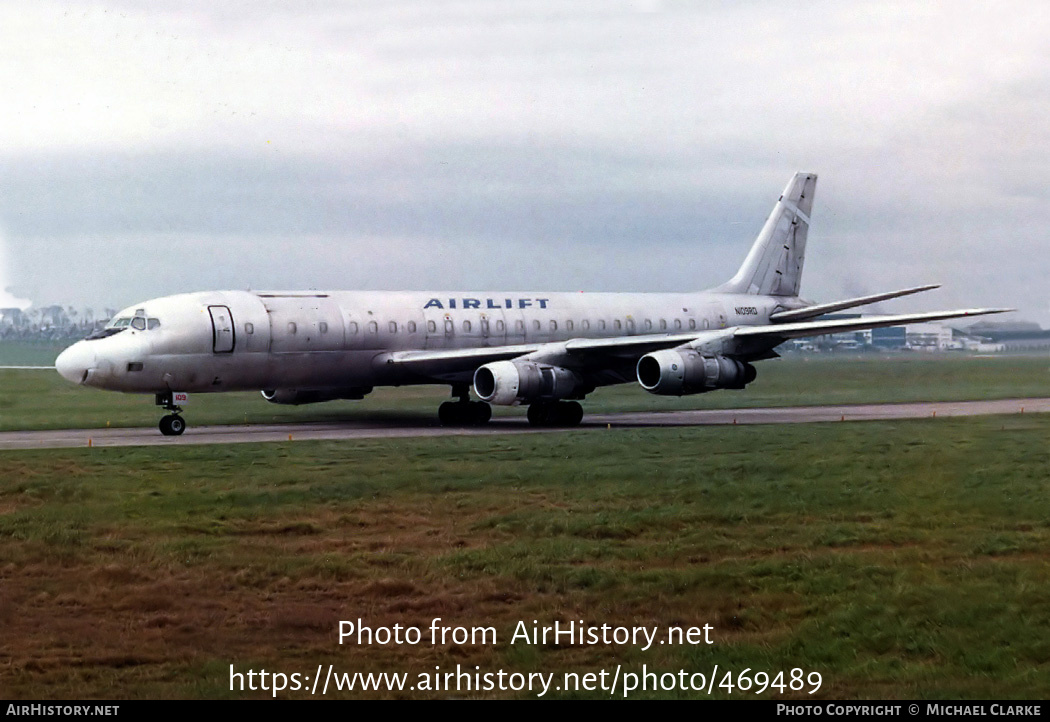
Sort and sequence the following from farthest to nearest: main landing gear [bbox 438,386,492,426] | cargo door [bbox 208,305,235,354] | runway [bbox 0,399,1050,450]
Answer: main landing gear [bbox 438,386,492,426], cargo door [bbox 208,305,235,354], runway [bbox 0,399,1050,450]

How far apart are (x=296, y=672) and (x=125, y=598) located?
363 centimetres

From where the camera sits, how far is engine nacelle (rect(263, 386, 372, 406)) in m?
40.4

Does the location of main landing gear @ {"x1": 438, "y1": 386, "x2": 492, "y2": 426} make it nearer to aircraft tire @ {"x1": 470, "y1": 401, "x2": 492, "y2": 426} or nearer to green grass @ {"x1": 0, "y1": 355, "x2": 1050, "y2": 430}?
aircraft tire @ {"x1": 470, "y1": 401, "x2": 492, "y2": 426}

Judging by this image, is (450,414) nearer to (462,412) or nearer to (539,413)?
(462,412)

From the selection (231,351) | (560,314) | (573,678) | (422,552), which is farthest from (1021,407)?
(573,678)

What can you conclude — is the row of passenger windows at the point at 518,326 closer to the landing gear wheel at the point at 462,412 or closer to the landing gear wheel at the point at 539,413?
the landing gear wheel at the point at 462,412

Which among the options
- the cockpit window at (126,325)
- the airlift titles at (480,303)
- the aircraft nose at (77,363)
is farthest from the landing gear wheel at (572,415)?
the aircraft nose at (77,363)

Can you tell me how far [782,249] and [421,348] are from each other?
1756cm

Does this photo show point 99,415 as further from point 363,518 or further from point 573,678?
point 573,678

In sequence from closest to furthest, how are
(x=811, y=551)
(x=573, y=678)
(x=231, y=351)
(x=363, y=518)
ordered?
1. (x=573, y=678)
2. (x=811, y=551)
3. (x=363, y=518)
4. (x=231, y=351)

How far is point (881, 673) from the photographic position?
13.2 metres

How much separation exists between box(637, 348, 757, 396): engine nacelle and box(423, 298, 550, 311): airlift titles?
19.4 feet

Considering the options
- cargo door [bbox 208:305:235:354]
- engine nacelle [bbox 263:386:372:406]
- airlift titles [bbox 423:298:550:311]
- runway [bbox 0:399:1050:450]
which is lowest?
runway [bbox 0:399:1050:450]

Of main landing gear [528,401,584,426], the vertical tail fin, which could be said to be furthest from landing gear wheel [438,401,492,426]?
the vertical tail fin
